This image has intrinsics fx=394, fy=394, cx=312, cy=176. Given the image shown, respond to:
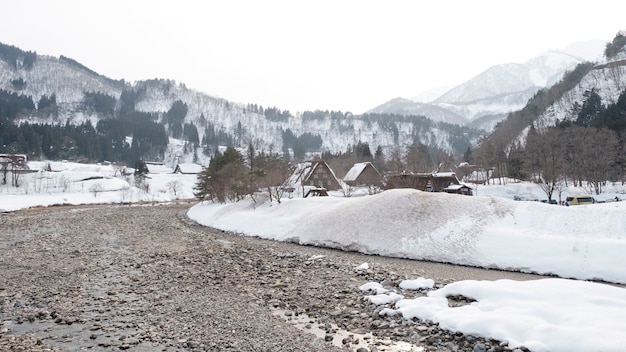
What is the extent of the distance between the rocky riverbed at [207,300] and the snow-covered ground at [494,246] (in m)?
0.77

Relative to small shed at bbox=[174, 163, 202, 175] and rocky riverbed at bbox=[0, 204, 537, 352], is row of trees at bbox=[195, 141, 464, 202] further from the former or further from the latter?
small shed at bbox=[174, 163, 202, 175]

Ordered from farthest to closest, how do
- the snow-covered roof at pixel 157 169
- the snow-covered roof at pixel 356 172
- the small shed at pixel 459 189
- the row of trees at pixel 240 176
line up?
1. the snow-covered roof at pixel 157 169
2. the snow-covered roof at pixel 356 172
3. the small shed at pixel 459 189
4. the row of trees at pixel 240 176

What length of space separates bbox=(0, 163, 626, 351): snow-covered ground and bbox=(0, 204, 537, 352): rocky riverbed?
768 mm

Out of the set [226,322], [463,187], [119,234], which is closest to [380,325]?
[226,322]

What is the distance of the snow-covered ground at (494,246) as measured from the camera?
8.80m

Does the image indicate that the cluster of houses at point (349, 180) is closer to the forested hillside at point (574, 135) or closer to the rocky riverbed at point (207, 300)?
the forested hillside at point (574, 135)

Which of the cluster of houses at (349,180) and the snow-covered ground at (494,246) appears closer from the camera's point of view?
the snow-covered ground at (494,246)

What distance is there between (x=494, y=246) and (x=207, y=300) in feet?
49.3

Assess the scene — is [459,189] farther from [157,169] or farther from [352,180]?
[157,169]

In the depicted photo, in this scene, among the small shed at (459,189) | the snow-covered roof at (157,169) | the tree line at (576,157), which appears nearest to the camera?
the tree line at (576,157)

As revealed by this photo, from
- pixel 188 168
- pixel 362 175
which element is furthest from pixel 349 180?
pixel 188 168

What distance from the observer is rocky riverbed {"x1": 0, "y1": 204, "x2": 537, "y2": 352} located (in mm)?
8844

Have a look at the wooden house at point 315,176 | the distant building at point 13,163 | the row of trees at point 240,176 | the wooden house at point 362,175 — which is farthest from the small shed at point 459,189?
the distant building at point 13,163

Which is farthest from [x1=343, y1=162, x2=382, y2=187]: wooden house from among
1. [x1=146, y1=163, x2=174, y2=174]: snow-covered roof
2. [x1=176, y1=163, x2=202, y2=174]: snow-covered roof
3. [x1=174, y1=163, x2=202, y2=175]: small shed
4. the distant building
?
[x1=146, y1=163, x2=174, y2=174]: snow-covered roof
